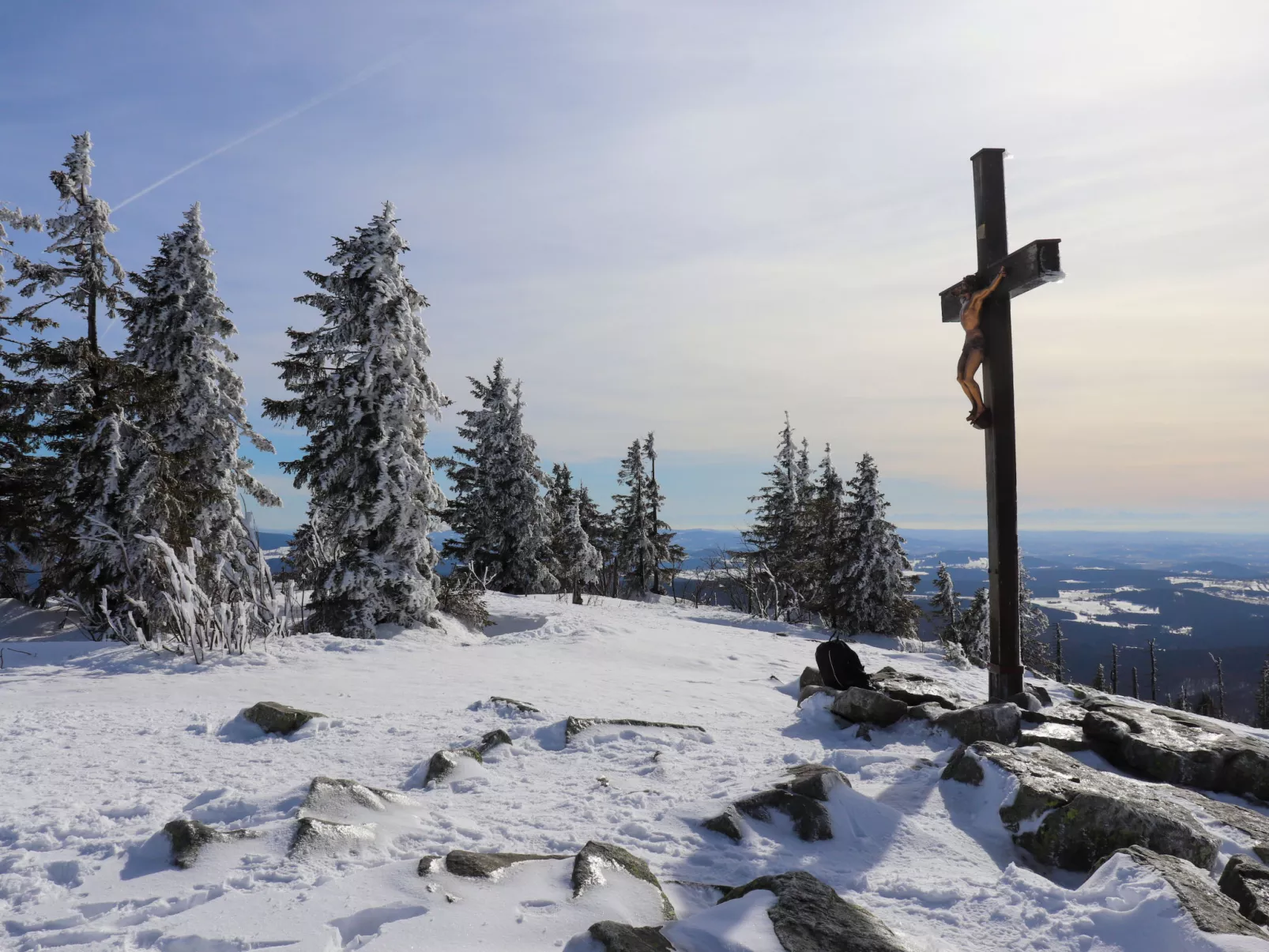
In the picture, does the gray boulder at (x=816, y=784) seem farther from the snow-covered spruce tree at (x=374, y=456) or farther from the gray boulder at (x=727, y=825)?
the snow-covered spruce tree at (x=374, y=456)

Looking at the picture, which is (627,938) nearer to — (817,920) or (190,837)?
(817,920)

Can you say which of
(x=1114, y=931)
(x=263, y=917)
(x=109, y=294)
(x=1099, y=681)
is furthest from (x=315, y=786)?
(x=1099, y=681)

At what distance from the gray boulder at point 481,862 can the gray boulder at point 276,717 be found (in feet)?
8.74

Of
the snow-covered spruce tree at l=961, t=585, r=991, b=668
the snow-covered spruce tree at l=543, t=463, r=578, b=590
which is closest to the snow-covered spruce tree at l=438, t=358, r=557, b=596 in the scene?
the snow-covered spruce tree at l=543, t=463, r=578, b=590

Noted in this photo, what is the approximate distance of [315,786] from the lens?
347 cm

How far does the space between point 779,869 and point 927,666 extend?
8344mm

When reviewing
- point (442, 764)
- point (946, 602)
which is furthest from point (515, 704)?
point (946, 602)

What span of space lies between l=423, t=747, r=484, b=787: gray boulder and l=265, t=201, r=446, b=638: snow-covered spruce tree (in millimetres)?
10380

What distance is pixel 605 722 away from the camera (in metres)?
5.19

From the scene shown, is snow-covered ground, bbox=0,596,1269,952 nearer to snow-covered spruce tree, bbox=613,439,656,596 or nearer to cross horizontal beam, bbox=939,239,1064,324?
cross horizontal beam, bbox=939,239,1064,324

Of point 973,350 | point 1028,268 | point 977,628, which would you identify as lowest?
point 977,628

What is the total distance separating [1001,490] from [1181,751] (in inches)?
88.2

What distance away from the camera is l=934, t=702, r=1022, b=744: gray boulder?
5148 millimetres

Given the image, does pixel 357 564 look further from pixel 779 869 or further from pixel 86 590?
pixel 779 869
